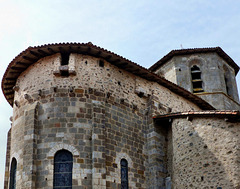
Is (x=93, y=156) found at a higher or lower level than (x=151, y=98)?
lower

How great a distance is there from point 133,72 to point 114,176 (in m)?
4.20

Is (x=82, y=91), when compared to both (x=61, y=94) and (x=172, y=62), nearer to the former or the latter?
(x=61, y=94)

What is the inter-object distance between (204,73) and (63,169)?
12.4m

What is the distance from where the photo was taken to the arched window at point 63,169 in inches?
464

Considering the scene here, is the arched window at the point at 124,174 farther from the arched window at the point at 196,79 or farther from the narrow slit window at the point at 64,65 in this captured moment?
the arched window at the point at 196,79

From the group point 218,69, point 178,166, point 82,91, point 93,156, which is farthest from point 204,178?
point 218,69

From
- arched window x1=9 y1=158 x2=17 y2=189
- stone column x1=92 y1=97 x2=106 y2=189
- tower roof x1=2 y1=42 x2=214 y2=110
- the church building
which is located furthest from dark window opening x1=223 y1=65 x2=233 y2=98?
arched window x1=9 y1=158 x2=17 y2=189

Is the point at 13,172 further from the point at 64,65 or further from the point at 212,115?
the point at 212,115

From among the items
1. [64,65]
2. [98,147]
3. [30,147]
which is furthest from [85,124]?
[64,65]

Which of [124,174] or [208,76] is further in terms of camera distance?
[208,76]

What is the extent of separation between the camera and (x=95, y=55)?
13.7 meters

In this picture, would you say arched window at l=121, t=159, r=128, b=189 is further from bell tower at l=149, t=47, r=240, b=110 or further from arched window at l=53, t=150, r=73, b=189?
bell tower at l=149, t=47, r=240, b=110

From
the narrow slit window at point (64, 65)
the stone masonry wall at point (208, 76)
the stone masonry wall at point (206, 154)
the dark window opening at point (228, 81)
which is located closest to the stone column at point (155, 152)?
the stone masonry wall at point (206, 154)

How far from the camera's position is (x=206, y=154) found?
12266mm
